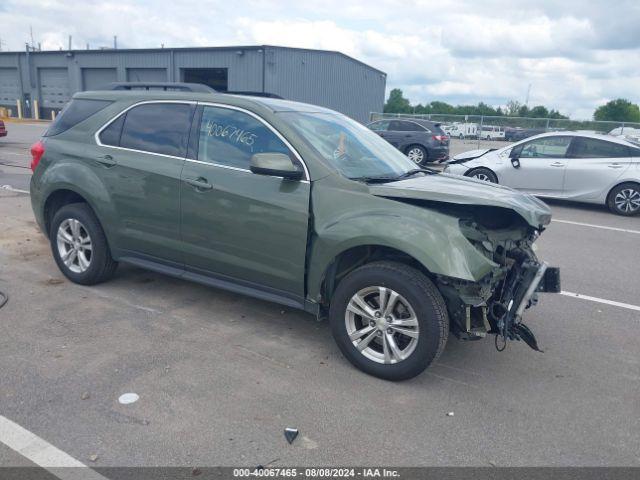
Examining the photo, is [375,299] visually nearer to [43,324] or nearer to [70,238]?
[43,324]

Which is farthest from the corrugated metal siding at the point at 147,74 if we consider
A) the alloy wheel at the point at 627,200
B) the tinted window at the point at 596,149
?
the alloy wheel at the point at 627,200

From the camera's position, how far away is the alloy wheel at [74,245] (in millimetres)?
5207

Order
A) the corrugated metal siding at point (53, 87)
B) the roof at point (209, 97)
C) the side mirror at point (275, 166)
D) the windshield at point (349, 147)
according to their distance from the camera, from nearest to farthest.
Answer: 1. the side mirror at point (275, 166)
2. the windshield at point (349, 147)
3. the roof at point (209, 97)
4. the corrugated metal siding at point (53, 87)

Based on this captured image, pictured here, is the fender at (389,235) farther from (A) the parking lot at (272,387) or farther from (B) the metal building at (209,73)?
(B) the metal building at (209,73)

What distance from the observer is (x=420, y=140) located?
1823 centimetres

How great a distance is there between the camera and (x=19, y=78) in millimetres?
42500

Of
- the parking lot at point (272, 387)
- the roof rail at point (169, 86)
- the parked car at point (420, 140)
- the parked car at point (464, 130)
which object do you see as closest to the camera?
the parking lot at point (272, 387)

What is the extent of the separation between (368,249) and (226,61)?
29.7m

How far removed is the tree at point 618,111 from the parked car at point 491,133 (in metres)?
38.8

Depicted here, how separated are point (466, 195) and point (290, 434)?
1.93m

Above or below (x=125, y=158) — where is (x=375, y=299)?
below

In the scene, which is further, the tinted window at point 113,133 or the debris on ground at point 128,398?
the tinted window at point 113,133

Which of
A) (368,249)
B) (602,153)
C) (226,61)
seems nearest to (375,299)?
(368,249)

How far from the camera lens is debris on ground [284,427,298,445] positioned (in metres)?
3.06
